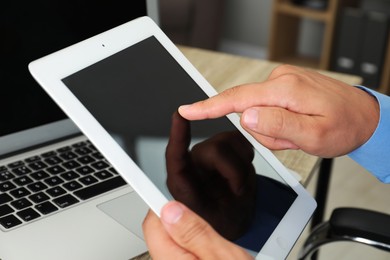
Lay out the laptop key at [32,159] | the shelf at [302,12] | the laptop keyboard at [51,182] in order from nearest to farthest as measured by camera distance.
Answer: the laptop keyboard at [51,182] → the laptop key at [32,159] → the shelf at [302,12]

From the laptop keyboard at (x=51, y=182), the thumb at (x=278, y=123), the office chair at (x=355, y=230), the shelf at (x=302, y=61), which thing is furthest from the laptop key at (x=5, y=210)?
the shelf at (x=302, y=61)

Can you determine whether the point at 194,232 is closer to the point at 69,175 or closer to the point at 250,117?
the point at 250,117

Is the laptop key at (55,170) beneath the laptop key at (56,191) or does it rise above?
above

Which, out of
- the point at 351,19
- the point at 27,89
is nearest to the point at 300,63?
the point at 351,19

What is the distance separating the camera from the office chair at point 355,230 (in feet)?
3.09

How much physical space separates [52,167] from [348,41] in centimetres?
223

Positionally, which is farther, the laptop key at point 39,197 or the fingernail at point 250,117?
the laptop key at point 39,197

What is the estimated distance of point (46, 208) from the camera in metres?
0.86

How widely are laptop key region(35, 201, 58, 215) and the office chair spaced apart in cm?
45

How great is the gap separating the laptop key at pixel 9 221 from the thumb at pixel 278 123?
0.37 meters

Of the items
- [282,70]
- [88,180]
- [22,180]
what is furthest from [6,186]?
[282,70]

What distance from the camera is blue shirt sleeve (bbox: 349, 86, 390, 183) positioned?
871 millimetres

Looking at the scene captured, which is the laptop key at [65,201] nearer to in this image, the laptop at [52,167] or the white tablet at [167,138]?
the laptop at [52,167]

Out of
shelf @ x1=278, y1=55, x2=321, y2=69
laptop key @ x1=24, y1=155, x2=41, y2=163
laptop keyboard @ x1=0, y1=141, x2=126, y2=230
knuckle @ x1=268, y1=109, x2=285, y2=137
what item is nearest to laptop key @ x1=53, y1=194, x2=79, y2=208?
laptop keyboard @ x1=0, y1=141, x2=126, y2=230
